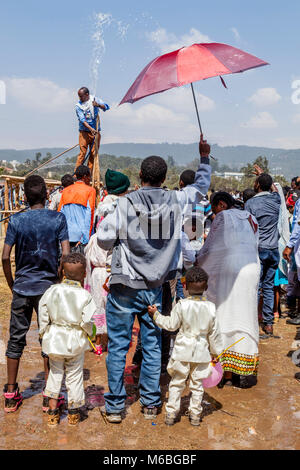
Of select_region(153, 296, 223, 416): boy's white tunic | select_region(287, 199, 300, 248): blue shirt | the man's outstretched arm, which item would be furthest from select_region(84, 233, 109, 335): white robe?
select_region(287, 199, 300, 248): blue shirt

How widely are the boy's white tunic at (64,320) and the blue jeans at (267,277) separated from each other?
137 inches

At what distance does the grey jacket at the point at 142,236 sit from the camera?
364cm

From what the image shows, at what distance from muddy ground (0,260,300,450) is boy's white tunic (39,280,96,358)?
644 mm

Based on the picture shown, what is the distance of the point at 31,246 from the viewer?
3840 mm

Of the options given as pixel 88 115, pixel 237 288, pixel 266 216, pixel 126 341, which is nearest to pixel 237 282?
pixel 237 288

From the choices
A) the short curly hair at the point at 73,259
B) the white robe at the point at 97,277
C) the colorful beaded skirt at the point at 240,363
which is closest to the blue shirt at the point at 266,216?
the colorful beaded skirt at the point at 240,363

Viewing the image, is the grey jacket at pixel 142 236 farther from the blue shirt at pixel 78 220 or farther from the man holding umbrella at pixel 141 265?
the blue shirt at pixel 78 220

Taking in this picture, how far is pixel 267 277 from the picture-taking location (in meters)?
6.48

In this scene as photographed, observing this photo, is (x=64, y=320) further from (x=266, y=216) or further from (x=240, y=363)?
(x=266, y=216)

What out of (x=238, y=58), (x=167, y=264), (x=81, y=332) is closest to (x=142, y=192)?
(x=167, y=264)
